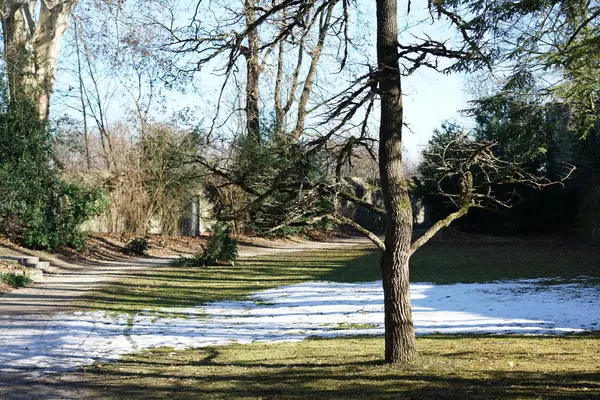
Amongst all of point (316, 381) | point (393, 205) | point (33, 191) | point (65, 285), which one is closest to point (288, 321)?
point (316, 381)

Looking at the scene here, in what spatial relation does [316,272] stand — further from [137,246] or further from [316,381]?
[316,381]

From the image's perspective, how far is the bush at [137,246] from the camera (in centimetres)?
2078

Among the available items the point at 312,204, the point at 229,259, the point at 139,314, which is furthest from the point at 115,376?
the point at 229,259

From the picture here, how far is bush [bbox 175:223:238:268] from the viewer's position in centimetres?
1800

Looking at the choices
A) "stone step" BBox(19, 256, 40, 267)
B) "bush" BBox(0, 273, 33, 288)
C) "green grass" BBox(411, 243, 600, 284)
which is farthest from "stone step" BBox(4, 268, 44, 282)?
"green grass" BBox(411, 243, 600, 284)

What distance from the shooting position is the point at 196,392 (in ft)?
20.4

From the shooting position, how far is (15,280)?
44.5ft

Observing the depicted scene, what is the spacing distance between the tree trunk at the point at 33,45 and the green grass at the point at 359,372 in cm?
1388

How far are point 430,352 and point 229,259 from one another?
11525 mm

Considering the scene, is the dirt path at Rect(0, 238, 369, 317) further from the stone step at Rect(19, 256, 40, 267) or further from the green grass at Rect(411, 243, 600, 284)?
the green grass at Rect(411, 243, 600, 284)

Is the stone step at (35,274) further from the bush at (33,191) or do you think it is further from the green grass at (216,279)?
the bush at (33,191)

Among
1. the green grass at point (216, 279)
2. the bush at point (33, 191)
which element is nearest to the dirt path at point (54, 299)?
the green grass at point (216, 279)

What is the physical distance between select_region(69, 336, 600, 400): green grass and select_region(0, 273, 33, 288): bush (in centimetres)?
635

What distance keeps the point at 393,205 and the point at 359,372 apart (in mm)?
1618
